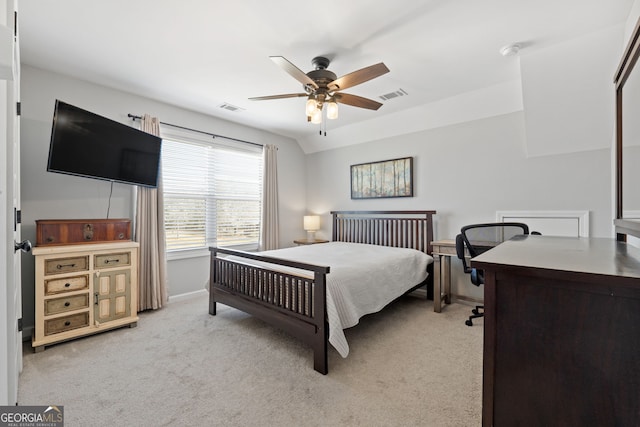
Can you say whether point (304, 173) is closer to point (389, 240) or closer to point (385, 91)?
point (389, 240)

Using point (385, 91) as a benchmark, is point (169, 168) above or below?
below

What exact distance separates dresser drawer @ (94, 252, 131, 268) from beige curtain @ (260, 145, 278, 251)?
2072mm

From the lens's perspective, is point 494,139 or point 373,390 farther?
point 494,139

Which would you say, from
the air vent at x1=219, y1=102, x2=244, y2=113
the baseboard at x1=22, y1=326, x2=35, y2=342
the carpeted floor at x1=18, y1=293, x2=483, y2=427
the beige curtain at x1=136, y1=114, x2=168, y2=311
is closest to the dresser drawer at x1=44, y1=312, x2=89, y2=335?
the carpeted floor at x1=18, y1=293, x2=483, y2=427

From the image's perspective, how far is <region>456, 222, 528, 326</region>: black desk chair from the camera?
2.97m

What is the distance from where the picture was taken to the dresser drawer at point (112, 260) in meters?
2.77

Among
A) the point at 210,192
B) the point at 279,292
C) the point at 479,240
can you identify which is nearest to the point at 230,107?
the point at 210,192

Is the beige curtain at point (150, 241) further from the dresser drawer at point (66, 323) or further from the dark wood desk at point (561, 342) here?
the dark wood desk at point (561, 342)

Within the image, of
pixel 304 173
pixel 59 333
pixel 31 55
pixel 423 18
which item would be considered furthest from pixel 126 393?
pixel 304 173

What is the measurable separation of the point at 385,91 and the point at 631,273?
308 centimetres

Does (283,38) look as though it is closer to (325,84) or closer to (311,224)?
(325,84)

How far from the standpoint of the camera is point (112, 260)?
9.37 feet

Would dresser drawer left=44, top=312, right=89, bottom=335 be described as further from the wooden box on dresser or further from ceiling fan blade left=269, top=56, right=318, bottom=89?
ceiling fan blade left=269, top=56, right=318, bottom=89

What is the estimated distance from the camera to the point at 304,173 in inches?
223
